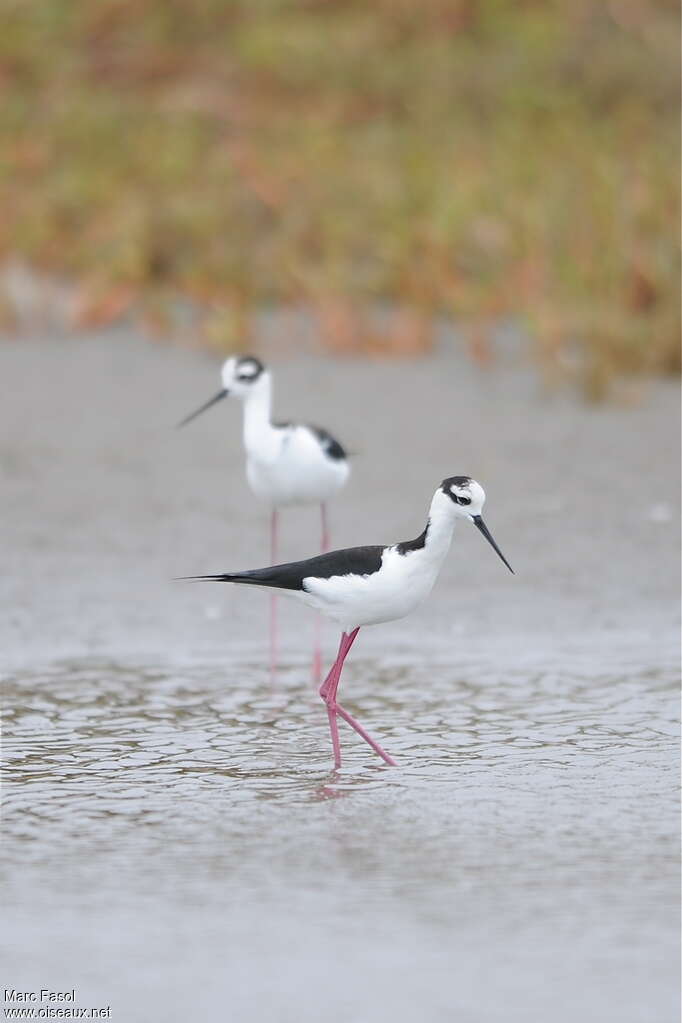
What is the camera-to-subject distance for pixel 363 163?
10242mm

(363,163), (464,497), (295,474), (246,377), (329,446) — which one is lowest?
(464,497)

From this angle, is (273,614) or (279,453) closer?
(273,614)

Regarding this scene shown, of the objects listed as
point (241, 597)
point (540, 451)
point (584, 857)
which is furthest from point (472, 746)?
point (540, 451)

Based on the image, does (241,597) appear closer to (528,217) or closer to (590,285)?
(590,285)

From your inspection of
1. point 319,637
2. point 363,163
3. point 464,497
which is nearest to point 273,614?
point 319,637

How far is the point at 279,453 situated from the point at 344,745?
153 cm

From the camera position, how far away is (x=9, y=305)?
8.90 m

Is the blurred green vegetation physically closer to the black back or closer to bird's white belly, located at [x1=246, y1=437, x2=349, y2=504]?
bird's white belly, located at [x1=246, y1=437, x2=349, y2=504]

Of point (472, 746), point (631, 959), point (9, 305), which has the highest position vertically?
point (9, 305)

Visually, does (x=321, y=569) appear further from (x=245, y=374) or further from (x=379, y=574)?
(x=245, y=374)

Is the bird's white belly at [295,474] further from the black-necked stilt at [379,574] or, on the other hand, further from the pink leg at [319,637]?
the black-necked stilt at [379,574]

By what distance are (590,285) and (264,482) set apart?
251 centimetres

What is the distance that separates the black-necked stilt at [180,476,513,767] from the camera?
461 centimetres

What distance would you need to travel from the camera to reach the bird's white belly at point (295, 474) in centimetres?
628
